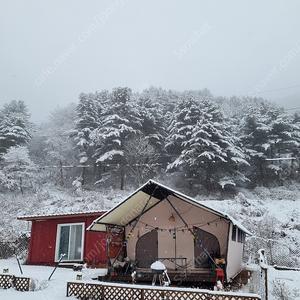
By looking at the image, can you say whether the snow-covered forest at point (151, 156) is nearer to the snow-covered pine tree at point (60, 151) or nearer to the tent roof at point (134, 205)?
the snow-covered pine tree at point (60, 151)

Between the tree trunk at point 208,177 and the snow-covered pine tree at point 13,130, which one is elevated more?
the snow-covered pine tree at point 13,130

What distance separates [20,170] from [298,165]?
85.4 feet

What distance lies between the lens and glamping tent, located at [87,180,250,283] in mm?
9016

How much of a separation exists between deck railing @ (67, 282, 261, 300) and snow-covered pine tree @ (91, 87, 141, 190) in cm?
1850

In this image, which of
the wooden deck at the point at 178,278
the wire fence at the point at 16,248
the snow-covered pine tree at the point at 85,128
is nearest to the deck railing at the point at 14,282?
the wooden deck at the point at 178,278

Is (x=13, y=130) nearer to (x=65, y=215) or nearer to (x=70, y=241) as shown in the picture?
(x=65, y=215)

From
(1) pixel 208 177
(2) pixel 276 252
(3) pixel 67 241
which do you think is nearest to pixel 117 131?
(1) pixel 208 177

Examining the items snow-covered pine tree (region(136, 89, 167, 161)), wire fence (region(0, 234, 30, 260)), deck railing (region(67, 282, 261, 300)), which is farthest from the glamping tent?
snow-covered pine tree (region(136, 89, 167, 161))

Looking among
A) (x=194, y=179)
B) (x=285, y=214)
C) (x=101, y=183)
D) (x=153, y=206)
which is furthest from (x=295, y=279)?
(x=101, y=183)

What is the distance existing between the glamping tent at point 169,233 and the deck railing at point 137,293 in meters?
2.50

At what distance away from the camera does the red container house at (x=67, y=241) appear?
458 inches

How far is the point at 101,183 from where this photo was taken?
27.0 metres

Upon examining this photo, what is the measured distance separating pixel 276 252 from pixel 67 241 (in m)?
9.85

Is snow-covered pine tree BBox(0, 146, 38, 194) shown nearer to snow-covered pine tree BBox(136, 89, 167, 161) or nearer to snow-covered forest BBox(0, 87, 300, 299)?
snow-covered forest BBox(0, 87, 300, 299)
